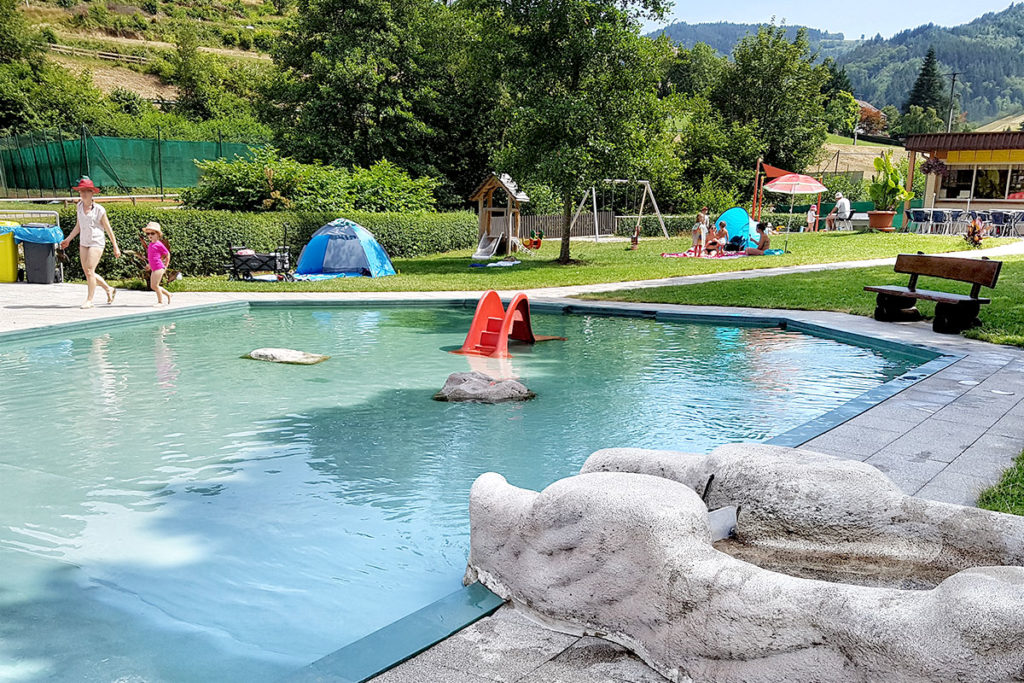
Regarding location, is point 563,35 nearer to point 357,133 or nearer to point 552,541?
point 357,133

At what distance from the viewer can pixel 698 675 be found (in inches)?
103

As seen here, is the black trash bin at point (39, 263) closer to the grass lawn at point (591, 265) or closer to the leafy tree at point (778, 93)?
the grass lawn at point (591, 265)

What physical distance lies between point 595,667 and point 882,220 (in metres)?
33.9

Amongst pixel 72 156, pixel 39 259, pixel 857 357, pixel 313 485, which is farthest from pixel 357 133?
pixel 313 485

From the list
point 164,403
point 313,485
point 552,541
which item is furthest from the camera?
point 164,403

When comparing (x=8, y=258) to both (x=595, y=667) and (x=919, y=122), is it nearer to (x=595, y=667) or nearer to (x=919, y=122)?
(x=595, y=667)

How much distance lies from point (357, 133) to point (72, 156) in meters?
13.5

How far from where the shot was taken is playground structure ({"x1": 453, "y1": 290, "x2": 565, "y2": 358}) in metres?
10.6

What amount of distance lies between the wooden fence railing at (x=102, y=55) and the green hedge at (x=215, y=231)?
78533mm

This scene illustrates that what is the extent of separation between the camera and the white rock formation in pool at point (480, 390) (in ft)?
26.8

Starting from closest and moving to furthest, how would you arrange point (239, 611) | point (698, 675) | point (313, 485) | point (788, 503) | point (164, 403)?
point (698, 675)
point (788, 503)
point (239, 611)
point (313, 485)
point (164, 403)

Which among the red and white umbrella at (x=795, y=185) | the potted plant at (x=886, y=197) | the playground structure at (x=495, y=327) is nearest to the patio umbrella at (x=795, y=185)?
the red and white umbrella at (x=795, y=185)

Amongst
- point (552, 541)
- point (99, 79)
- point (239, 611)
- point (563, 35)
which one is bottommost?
point (239, 611)

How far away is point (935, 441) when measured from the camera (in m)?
5.77
